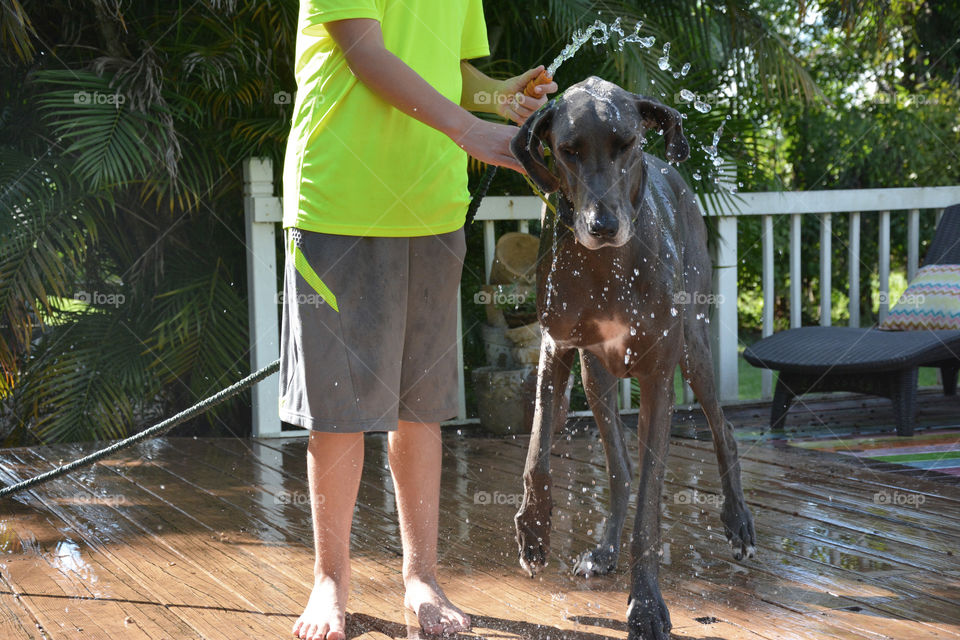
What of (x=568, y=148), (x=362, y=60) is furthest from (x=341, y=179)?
(x=568, y=148)

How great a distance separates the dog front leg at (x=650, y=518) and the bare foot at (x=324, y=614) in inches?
27.9

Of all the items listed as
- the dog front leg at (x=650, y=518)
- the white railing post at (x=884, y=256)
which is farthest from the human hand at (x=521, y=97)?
the white railing post at (x=884, y=256)

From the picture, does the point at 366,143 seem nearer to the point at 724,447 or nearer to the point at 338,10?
the point at 338,10

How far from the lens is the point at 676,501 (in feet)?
11.9

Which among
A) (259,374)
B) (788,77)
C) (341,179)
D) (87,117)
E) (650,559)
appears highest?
(788,77)

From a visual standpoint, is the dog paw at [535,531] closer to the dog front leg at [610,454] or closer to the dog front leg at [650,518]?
the dog front leg at [610,454]

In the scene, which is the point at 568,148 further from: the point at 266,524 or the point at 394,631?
the point at 266,524

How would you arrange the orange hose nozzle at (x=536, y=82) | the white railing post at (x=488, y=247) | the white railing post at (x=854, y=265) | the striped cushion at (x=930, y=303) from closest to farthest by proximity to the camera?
the orange hose nozzle at (x=536, y=82) < the striped cushion at (x=930, y=303) < the white railing post at (x=488, y=247) < the white railing post at (x=854, y=265)

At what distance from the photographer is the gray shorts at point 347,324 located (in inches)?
94.0

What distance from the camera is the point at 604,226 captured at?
215 centimetres

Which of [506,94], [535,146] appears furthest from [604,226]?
[506,94]

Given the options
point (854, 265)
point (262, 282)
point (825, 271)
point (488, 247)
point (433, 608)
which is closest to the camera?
point (433, 608)

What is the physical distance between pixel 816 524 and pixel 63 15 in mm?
4881

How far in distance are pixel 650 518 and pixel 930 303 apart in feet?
11.1
